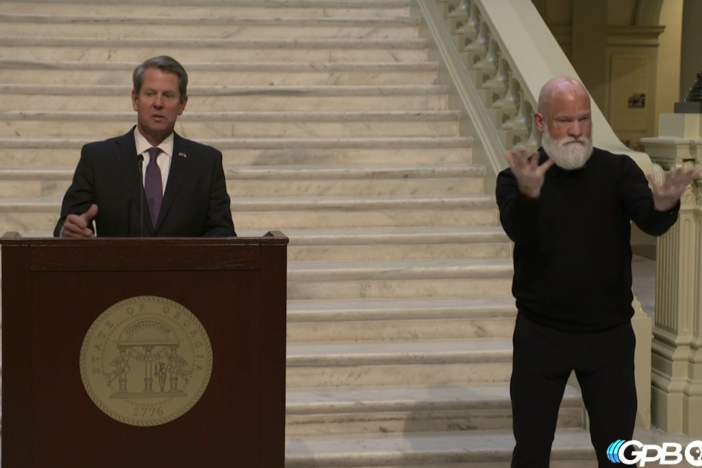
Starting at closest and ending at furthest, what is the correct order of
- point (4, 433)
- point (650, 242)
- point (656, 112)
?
point (4, 433)
point (650, 242)
point (656, 112)

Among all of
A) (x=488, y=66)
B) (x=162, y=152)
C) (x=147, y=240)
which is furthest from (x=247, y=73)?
(x=147, y=240)

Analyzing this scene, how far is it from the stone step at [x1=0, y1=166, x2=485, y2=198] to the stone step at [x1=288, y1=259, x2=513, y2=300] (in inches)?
32.0

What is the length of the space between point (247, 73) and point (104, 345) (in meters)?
5.35

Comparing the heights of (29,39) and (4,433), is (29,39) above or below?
above

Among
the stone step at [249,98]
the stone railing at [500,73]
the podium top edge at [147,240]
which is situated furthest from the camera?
the stone step at [249,98]

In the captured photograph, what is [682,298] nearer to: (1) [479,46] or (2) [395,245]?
(2) [395,245]

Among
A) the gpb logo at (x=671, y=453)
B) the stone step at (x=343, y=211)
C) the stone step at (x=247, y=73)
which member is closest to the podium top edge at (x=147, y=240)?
the gpb logo at (x=671, y=453)

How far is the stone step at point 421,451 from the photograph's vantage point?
4.97m

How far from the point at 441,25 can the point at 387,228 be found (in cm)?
234

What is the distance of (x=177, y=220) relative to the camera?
147 inches

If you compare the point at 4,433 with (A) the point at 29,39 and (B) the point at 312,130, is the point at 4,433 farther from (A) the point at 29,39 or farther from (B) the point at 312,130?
(A) the point at 29,39

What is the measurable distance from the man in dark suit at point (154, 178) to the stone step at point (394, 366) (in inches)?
74.3

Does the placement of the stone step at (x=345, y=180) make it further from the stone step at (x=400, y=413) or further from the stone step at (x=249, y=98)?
the stone step at (x=400, y=413)

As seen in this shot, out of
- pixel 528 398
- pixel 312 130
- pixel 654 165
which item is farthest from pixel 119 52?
pixel 528 398
